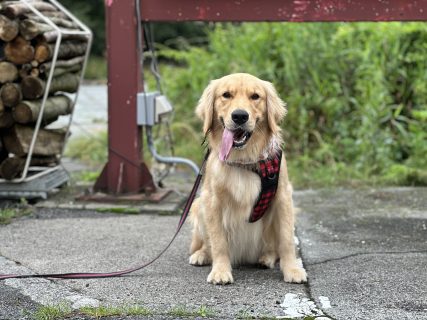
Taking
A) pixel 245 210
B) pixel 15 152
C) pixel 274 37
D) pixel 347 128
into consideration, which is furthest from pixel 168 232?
pixel 274 37

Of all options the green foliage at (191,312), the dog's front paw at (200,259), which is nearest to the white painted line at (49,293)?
the green foliage at (191,312)

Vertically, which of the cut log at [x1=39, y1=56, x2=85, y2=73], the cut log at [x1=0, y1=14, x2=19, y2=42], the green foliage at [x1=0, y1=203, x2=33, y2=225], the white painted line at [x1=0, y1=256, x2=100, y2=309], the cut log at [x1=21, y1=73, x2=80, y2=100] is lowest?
the green foliage at [x1=0, y1=203, x2=33, y2=225]

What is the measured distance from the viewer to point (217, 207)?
4348 mm

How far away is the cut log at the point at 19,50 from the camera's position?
5.95 metres

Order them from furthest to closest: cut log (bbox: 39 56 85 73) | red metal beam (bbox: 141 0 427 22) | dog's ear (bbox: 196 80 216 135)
A: cut log (bbox: 39 56 85 73) → red metal beam (bbox: 141 0 427 22) → dog's ear (bbox: 196 80 216 135)

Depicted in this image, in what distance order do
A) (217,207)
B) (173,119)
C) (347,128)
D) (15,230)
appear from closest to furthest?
(217,207) < (15,230) < (347,128) < (173,119)

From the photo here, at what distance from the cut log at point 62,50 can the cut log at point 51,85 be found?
188 millimetres

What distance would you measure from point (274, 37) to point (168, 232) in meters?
4.55

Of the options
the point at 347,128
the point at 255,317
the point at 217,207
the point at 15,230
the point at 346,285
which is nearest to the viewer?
the point at 255,317

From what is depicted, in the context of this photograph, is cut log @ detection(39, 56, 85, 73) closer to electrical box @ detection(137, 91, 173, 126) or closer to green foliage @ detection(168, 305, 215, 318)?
electrical box @ detection(137, 91, 173, 126)

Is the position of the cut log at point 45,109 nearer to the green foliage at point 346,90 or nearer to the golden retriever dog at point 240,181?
the green foliage at point 346,90

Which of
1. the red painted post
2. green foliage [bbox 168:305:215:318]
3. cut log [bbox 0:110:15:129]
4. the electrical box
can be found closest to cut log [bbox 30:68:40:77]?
cut log [bbox 0:110:15:129]

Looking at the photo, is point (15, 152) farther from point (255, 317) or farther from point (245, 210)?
point (255, 317)

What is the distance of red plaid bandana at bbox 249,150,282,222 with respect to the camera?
4.29 meters
